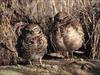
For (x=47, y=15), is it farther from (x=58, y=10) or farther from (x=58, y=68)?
(x=58, y=68)

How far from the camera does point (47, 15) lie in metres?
3.44

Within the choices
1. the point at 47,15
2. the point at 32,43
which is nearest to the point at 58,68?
the point at 32,43

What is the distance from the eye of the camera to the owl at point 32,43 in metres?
3.14

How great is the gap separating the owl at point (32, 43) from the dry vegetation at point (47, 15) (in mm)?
132

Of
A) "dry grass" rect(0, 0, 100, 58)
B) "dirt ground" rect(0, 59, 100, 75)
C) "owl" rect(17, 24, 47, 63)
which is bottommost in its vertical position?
"dirt ground" rect(0, 59, 100, 75)

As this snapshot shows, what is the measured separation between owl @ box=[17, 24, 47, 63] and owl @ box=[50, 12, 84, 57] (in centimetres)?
15

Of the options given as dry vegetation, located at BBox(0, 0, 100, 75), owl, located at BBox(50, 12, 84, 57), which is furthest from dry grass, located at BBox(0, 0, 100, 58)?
owl, located at BBox(50, 12, 84, 57)

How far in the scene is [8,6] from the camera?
3.44 m

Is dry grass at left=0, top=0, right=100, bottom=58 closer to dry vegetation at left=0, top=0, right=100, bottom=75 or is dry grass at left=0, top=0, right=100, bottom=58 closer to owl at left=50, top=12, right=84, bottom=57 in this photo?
dry vegetation at left=0, top=0, right=100, bottom=75

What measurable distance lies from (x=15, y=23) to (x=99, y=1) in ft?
3.12

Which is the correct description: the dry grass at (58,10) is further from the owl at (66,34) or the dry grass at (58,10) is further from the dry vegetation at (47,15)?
the owl at (66,34)

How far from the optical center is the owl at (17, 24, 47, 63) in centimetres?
314

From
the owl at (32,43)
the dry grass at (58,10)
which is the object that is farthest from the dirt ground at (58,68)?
the dry grass at (58,10)

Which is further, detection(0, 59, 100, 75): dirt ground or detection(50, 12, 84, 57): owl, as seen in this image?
detection(50, 12, 84, 57): owl
